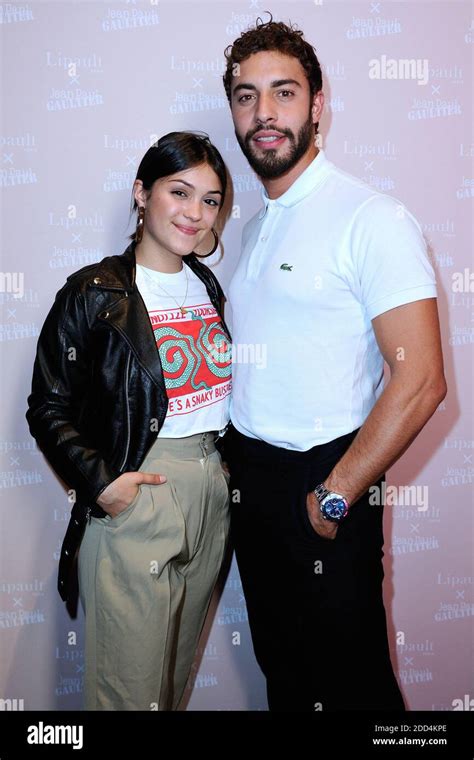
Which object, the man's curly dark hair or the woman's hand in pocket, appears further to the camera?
the man's curly dark hair

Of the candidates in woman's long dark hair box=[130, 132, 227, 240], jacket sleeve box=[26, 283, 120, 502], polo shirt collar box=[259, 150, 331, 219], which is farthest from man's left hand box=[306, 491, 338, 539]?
woman's long dark hair box=[130, 132, 227, 240]

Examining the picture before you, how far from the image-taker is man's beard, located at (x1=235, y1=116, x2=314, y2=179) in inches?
81.0

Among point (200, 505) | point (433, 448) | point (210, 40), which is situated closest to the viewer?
point (200, 505)

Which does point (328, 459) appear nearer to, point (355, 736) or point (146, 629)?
point (146, 629)

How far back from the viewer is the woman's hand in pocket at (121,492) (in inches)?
77.3

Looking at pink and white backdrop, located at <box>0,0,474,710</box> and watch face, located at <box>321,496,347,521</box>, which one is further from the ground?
pink and white backdrop, located at <box>0,0,474,710</box>

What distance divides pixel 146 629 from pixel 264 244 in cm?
124

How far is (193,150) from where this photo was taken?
2076 millimetres

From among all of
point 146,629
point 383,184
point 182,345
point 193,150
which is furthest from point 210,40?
point 146,629

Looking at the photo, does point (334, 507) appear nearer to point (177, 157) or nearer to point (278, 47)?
point (177, 157)

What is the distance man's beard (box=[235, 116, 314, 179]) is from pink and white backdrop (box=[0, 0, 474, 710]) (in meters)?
0.40

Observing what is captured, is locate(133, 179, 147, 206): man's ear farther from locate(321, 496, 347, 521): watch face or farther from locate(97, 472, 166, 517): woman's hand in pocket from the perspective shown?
locate(321, 496, 347, 521): watch face

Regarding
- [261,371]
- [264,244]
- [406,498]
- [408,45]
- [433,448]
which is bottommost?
[406,498]

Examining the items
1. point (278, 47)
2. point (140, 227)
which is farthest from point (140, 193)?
point (278, 47)
